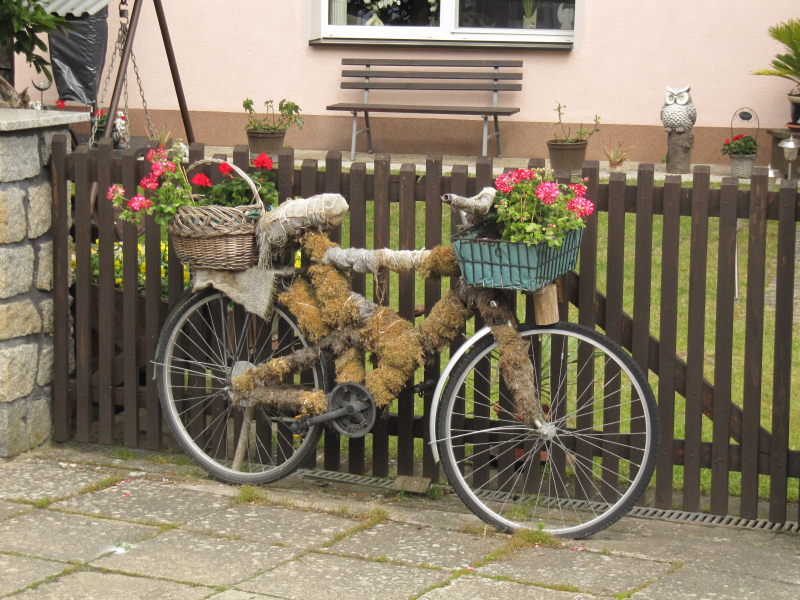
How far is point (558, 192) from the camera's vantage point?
4.32 meters

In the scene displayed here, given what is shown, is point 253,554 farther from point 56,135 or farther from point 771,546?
point 56,135

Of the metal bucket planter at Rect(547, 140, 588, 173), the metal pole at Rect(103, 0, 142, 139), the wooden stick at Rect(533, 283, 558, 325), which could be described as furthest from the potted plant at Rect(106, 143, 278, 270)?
the metal bucket planter at Rect(547, 140, 588, 173)

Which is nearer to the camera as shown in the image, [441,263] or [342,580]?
[342,580]

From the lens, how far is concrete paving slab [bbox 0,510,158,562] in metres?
4.19

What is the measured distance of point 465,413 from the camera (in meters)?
5.08

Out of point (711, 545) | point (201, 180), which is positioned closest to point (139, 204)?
point (201, 180)

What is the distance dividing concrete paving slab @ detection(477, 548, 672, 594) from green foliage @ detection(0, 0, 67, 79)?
3.36 meters

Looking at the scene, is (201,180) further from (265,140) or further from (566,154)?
(265,140)

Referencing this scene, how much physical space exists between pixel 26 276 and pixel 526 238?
228cm

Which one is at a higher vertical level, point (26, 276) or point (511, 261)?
point (511, 261)

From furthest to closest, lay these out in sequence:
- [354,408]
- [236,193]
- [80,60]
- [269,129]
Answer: [269,129], [80,60], [236,193], [354,408]

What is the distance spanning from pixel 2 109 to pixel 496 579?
303 cm

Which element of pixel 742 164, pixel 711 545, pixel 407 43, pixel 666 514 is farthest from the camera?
pixel 407 43

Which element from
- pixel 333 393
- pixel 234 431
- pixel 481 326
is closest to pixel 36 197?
pixel 234 431
